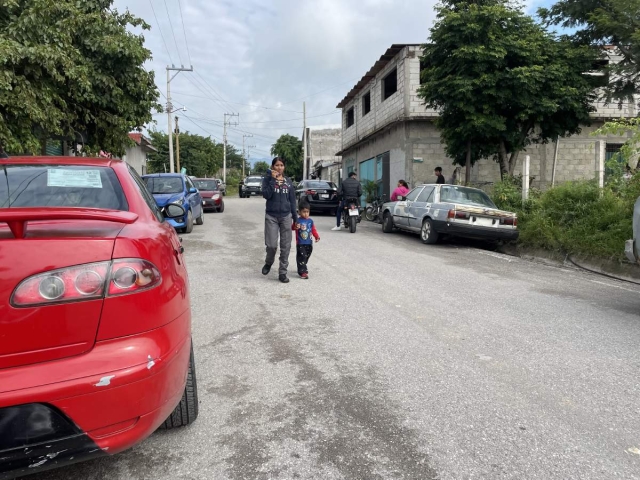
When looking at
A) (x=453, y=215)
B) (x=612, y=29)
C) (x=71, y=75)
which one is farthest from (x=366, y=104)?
(x=71, y=75)

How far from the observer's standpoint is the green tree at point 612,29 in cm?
1309

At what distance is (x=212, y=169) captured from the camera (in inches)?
2552

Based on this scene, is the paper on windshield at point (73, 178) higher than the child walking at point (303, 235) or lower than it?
higher

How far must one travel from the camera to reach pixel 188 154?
55219 mm

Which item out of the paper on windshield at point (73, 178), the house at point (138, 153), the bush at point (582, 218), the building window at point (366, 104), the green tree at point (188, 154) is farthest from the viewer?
the green tree at point (188, 154)

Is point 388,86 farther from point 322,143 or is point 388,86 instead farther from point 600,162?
point 322,143

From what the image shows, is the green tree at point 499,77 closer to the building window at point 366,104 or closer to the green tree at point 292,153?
the building window at point 366,104

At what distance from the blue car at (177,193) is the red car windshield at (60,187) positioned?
931 cm

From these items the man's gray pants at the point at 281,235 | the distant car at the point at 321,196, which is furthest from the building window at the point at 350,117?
the man's gray pants at the point at 281,235

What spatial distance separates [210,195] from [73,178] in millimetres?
17865

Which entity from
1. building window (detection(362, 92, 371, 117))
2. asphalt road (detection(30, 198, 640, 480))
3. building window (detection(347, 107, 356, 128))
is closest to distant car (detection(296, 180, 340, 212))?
building window (detection(362, 92, 371, 117))

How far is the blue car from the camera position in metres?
12.7

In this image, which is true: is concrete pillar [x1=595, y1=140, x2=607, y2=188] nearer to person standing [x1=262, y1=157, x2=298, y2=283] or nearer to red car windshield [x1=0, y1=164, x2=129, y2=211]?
person standing [x1=262, y1=157, x2=298, y2=283]

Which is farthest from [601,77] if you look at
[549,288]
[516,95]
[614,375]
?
[614,375]
